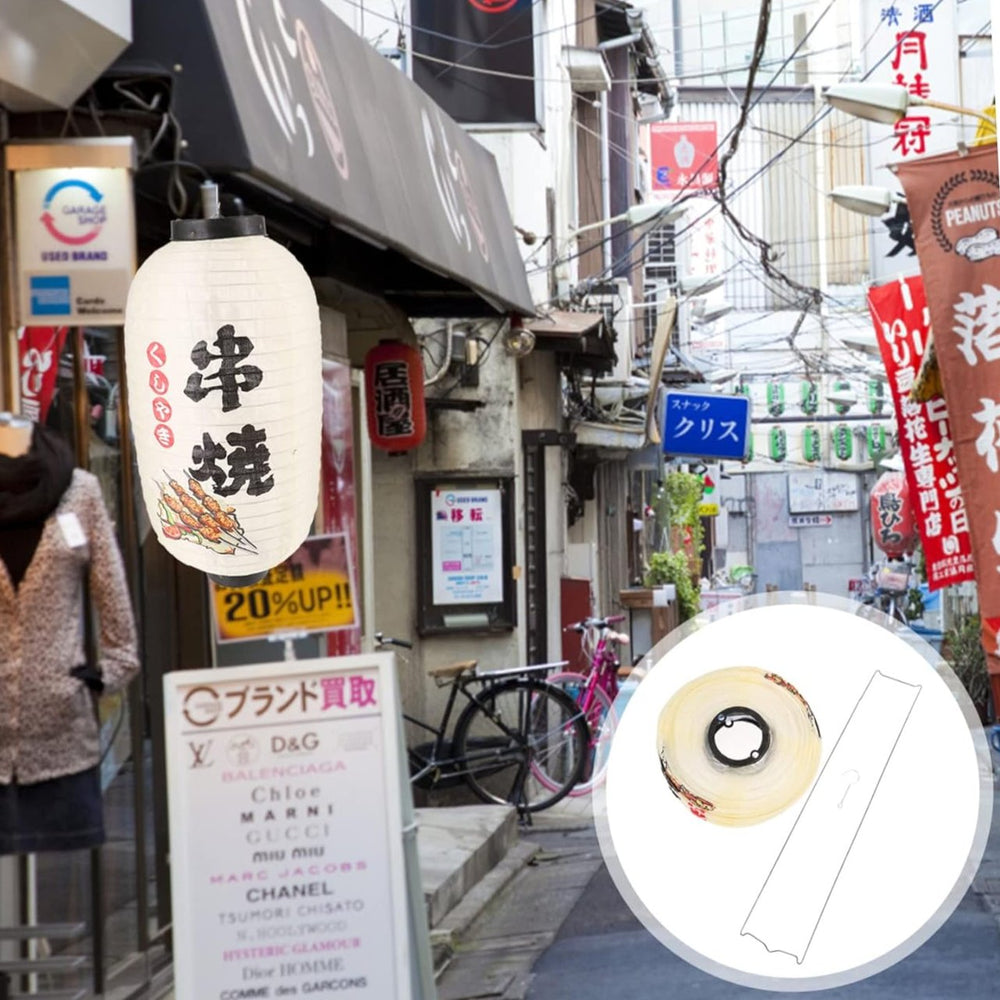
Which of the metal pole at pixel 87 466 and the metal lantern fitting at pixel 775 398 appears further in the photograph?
the metal lantern fitting at pixel 775 398

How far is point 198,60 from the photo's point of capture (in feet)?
19.5

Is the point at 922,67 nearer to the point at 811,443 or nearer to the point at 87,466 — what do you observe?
the point at 87,466

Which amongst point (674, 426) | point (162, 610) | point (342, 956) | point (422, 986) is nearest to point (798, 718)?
point (342, 956)

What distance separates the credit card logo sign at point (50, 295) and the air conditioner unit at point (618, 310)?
11.9 m

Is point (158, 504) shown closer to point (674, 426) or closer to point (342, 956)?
point (342, 956)

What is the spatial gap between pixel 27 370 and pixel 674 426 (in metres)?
19.2

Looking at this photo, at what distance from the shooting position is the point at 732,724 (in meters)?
2.91

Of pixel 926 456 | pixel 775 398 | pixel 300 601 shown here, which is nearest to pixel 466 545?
pixel 926 456

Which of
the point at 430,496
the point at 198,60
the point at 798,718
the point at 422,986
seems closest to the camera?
the point at 798,718

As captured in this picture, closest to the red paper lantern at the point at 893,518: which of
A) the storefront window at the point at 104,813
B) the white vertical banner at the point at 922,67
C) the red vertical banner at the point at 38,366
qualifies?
the white vertical banner at the point at 922,67

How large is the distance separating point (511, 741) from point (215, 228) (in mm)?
9516

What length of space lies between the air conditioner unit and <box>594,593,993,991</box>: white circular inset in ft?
47.2

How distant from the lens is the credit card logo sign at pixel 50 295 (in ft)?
19.0

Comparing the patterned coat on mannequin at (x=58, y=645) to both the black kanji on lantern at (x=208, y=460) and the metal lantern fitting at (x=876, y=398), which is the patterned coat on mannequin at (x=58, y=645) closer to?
the black kanji on lantern at (x=208, y=460)
